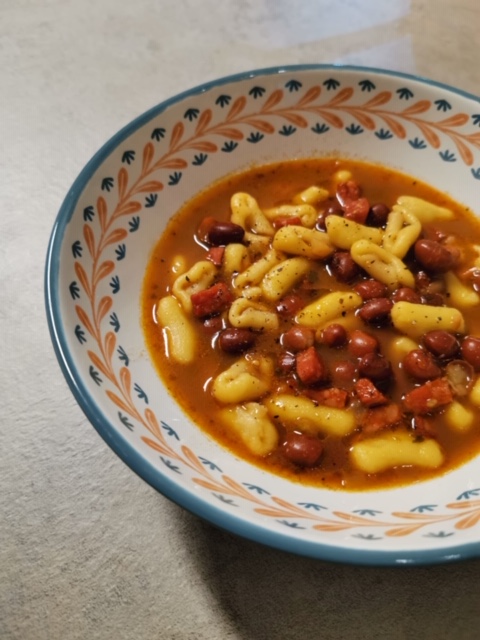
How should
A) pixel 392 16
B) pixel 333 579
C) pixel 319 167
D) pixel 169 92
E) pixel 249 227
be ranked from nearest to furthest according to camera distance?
1. pixel 333 579
2. pixel 249 227
3. pixel 319 167
4. pixel 169 92
5. pixel 392 16

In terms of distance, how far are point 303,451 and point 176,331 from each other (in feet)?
1.21

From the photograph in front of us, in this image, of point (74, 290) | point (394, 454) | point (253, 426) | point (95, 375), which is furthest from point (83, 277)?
point (394, 454)

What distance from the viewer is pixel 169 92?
1917mm

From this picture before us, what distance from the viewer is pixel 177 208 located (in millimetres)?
1490

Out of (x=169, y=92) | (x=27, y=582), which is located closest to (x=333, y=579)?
(x=27, y=582)

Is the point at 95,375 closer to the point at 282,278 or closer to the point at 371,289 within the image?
the point at 282,278

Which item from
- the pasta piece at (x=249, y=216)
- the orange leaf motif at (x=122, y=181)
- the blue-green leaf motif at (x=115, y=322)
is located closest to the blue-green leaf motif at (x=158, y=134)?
the orange leaf motif at (x=122, y=181)

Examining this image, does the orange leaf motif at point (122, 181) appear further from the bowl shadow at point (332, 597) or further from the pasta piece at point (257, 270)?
the bowl shadow at point (332, 597)

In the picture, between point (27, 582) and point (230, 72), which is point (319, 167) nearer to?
point (230, 72)

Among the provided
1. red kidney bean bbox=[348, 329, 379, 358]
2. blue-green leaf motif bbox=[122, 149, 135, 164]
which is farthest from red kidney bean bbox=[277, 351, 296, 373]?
blue-green leaf motif bbox=[122, 149, 135, 164]

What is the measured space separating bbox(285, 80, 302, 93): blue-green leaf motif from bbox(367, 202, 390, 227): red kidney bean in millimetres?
344

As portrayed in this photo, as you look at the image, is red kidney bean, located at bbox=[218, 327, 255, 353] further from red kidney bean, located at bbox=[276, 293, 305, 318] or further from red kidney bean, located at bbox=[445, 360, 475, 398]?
red kidney bean, located at bbox=[445, 360, 475, 398]

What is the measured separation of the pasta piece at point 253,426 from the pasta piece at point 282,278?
0.90 feet

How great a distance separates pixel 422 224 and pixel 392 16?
3.26 ft
